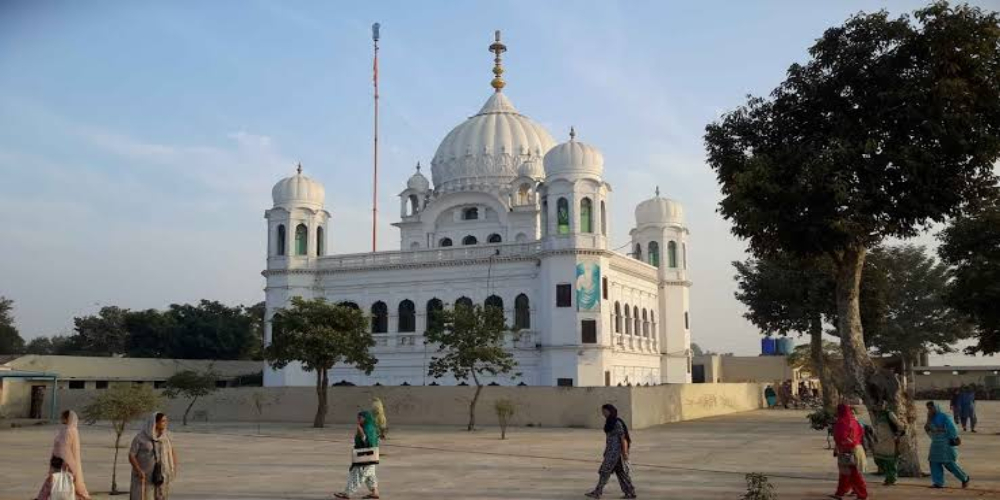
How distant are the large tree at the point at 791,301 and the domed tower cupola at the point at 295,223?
2188 cm

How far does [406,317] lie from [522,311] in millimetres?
6183

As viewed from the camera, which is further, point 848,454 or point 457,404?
point 457,404

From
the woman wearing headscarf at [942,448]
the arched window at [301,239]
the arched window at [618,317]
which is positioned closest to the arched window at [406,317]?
the arched window at [301,239]

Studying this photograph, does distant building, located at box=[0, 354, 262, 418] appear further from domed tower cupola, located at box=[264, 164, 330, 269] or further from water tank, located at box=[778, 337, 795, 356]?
water tank, located at box=[778, 337, 795, 356]

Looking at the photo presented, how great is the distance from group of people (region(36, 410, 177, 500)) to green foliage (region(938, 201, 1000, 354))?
2119cm

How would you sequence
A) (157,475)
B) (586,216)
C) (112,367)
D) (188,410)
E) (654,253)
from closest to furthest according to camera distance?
(157,475) < (188,410) < (586,216) < (112,367) < (654,253)

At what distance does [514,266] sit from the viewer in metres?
45.2

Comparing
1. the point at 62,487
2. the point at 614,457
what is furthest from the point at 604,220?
the point at 62,487

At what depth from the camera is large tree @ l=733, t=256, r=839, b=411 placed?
3916 cm

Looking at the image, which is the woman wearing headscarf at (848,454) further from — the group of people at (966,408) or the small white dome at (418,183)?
the small white dome at (418,183)

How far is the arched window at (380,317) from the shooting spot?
4744 centimetres

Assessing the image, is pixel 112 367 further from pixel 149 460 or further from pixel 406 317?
pixel 149 460

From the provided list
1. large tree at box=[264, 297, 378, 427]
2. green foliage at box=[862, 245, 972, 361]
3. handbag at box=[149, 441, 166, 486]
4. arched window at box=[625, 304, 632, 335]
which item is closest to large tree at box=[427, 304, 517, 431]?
large tree at box=[264, 297, 378, 427]

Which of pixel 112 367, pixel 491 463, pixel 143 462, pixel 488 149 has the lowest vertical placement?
pixel 491 463
